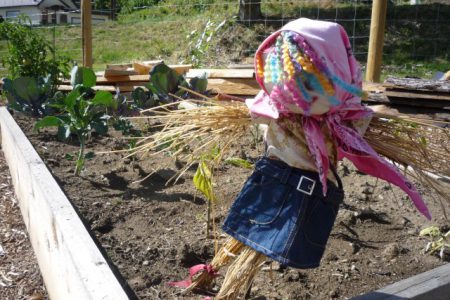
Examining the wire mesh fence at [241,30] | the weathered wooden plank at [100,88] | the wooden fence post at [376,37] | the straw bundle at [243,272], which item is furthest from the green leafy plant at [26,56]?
the straw bundle at [243,272]

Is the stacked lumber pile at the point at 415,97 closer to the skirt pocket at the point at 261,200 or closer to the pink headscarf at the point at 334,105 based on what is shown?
the pink headscarf at the point at 334,105

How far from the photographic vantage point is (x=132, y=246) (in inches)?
102

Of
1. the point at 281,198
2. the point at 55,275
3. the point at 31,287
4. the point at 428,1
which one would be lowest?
the point at 31,287

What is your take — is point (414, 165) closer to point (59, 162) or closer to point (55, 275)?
point (55, 275)

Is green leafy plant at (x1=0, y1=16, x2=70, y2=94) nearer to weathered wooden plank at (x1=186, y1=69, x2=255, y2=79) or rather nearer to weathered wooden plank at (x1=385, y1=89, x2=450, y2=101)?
weathered wooden plank at (x1=186, y1=69, x2=255, y2=79)

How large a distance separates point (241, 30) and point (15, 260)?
29.3ft

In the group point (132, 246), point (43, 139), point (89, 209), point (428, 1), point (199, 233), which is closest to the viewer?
point (132, 246)

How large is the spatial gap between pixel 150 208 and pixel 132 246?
488mm

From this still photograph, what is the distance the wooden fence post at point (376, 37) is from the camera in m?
5.28

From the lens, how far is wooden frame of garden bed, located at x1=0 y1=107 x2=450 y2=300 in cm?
184

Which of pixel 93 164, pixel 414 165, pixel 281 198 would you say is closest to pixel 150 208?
pixel 93 164

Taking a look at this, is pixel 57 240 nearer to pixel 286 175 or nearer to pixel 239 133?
pixel 239 133

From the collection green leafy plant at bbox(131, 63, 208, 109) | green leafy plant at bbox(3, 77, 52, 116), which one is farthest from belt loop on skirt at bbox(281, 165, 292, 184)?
green leafy plant at bbox(3, 77, 52, 116)

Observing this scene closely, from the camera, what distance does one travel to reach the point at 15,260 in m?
2.95
